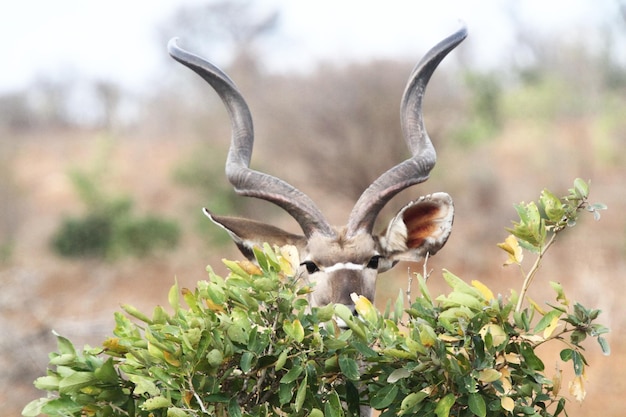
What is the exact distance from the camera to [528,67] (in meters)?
40.9

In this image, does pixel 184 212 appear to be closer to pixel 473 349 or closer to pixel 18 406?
pixel 18 406

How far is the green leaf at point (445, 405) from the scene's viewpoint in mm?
2873

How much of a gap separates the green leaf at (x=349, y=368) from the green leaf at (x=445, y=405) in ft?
0.92

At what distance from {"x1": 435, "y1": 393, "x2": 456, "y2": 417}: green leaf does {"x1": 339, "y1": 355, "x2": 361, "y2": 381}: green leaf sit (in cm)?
28

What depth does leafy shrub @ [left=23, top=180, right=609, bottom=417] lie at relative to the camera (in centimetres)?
288

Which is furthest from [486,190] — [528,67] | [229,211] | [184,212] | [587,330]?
[528,67]

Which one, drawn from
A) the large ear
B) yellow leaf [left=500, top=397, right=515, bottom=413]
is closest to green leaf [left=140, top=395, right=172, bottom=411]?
yellow leaf [left=500, top=397, right=515, bottom=413]

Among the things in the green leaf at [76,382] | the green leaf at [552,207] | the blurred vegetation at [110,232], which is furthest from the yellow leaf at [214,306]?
the blurred vegetation at [110,232]

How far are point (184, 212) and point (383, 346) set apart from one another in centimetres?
1785

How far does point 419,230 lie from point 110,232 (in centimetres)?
1455

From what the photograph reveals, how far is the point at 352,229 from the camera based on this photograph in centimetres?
449

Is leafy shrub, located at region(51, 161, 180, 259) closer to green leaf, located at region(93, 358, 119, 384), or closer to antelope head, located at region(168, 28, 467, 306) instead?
antelope head, located at region(168, 28, 467, 306)

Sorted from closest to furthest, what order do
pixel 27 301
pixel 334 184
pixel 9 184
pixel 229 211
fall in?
1. pixel 27 301
2. pixel 334 184
3. pixel 229 211
4. pixel 9 184

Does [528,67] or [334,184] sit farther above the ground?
[528,67]
